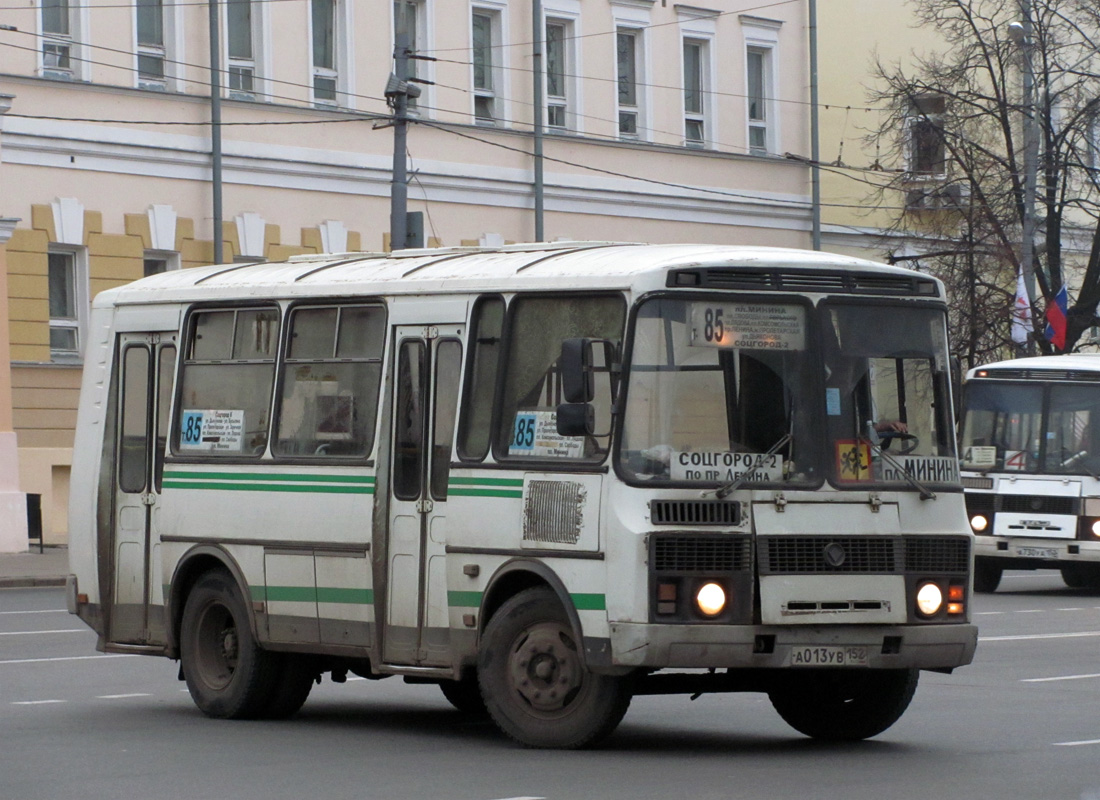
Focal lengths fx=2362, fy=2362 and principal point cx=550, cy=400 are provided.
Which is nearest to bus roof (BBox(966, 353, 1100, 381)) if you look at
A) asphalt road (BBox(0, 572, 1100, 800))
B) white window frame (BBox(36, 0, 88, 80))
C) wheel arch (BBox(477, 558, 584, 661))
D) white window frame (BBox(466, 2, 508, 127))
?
asphalt road (BBox(0, 572, 1100, 800))

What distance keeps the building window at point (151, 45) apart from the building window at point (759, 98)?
44.0 feet

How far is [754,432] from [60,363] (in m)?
22.3

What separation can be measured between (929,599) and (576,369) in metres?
2.14

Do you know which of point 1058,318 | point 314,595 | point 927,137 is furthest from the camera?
point 927,137

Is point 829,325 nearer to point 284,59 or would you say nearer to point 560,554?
point 560,554

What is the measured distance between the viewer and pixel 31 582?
26.8m

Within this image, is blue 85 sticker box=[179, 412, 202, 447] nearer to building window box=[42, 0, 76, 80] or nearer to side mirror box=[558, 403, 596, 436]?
side mirror box=[558, 403, 596, 436]

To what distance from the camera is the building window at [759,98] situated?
4397 cm

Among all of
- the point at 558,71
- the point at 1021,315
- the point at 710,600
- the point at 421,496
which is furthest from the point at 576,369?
the point at 558,71

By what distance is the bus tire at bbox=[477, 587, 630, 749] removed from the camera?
11453 millimetres

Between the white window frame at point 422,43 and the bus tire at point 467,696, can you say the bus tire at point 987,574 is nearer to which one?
the bus tire at point 467,696

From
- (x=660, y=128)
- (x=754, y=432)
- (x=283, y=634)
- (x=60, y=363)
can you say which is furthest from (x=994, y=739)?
(x=660, y=128)

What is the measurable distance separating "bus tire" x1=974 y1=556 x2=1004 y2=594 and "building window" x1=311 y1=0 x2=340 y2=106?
14302 millimetres

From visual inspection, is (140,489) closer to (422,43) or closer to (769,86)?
(422,43)
